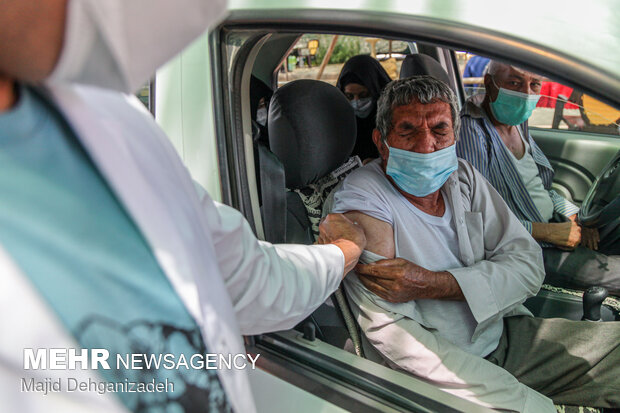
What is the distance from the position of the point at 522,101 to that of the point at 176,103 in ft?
6.52

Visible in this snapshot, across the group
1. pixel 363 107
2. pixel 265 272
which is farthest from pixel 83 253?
pixel 363 107

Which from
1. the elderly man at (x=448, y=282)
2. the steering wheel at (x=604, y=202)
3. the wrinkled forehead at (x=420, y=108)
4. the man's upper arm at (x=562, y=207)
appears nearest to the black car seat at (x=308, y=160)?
the elderly man at (x=448, y=282)

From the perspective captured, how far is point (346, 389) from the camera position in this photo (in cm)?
125

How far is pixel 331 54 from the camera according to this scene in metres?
5.94

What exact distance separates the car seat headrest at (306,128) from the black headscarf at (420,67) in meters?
1.15

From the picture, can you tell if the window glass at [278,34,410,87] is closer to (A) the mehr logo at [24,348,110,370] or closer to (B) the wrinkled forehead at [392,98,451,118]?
(B) the wrinkled forehead at [392,98,451,118]

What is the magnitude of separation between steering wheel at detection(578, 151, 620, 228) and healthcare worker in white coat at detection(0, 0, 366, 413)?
2255 mm

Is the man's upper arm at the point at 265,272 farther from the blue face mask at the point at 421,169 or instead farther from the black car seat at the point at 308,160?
the blue face mask at the point at 421,169

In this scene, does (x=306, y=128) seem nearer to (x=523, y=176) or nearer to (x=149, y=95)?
(x=149, y=95)

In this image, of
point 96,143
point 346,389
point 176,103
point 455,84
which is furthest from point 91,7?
point 455,84

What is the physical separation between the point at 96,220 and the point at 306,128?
1295 millimetres

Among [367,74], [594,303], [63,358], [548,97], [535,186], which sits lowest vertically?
[594,303]

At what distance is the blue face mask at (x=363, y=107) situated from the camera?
2639 mm

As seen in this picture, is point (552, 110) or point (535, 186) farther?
point (552, 110)
